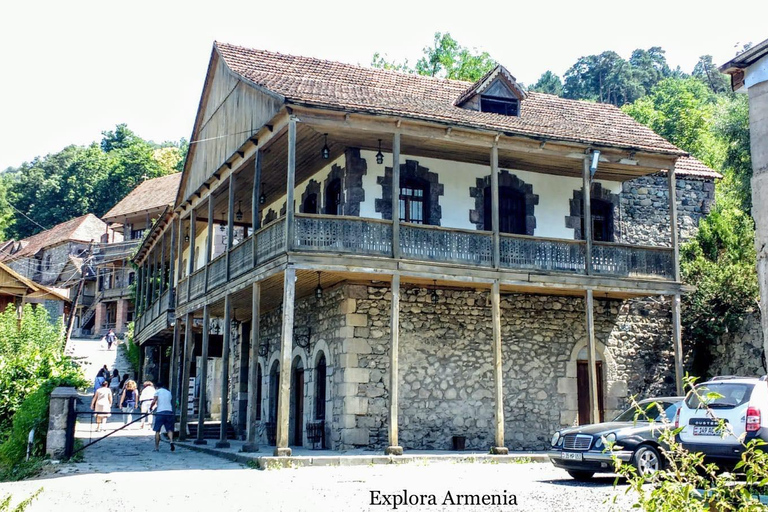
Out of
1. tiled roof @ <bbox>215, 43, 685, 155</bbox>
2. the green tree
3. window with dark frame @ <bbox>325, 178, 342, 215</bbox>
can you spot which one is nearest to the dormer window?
tiled roof @ <bbox>215, 43, 685, 155</bbox>

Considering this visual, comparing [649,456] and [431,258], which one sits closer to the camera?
[649,456]

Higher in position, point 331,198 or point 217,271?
point 331,198

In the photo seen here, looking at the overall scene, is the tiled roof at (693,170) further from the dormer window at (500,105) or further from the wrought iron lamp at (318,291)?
the wrought iron lamp at (318,291)

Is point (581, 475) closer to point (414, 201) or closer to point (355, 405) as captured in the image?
point (355, 405)

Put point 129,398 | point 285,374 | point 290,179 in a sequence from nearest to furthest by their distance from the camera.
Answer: point 285,374 < point 290,179 < point 129,398

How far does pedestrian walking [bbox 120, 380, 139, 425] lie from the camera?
2992cm

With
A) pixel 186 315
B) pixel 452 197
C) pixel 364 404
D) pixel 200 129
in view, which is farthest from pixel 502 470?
pixel 200 129

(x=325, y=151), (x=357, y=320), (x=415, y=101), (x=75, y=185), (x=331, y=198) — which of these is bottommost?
(x=357, y=320)

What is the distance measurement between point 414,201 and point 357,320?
10.9 feet

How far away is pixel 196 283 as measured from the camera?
2364 cm

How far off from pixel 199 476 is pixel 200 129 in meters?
13.8

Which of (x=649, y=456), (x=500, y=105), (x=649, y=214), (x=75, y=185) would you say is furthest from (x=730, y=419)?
(x=75, y=185)

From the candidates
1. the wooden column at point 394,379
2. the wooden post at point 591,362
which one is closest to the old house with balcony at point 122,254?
the wooden post at point 591,362

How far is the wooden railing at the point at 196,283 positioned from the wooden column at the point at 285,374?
702cm
